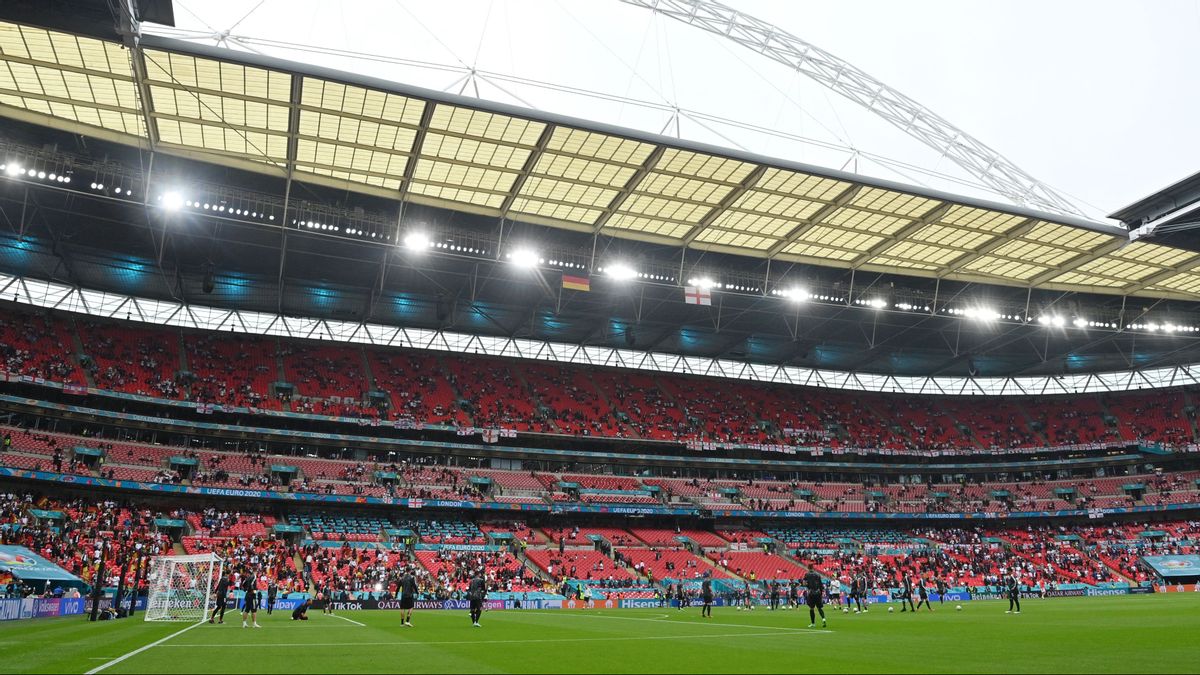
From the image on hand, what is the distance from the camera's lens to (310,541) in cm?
4216

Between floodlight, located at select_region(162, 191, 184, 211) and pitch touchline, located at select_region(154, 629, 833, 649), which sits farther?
floodlight, located at select_region(162, 191, 184, 211)

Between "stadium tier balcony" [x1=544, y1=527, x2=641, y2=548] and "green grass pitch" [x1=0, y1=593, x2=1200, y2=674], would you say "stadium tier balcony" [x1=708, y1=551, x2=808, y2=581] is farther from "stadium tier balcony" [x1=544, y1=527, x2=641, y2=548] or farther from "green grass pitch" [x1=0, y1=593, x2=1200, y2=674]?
"green grass pitch" [x1=0, y1=593, x2=1200, y2=674]

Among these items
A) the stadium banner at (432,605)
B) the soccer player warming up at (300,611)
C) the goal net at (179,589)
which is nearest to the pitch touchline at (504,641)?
the soccer player warming up at (300,611)

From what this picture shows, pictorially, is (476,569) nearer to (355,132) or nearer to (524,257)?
(524,257)

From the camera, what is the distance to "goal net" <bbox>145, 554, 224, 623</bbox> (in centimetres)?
2355

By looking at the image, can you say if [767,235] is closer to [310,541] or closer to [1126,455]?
[310,541]

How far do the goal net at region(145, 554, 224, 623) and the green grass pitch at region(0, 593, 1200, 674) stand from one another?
4486mm

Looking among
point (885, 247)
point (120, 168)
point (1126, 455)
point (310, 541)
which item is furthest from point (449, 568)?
point (1126, 455)

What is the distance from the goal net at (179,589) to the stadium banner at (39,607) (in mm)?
3551

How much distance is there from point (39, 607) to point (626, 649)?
2418cm

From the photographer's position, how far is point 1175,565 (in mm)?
51156

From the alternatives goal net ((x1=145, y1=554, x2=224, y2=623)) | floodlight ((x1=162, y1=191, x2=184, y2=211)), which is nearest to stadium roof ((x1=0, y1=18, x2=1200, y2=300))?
floodlight ((x1=162, y1=191, x2=184, y2=211))

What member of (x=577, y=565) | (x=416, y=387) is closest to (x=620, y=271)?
(x=577, y=565)

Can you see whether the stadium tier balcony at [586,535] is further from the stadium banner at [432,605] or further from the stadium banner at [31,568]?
the stadium banner at [31,568]
